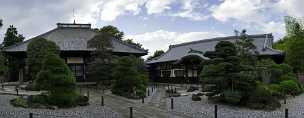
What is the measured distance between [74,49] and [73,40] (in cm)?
369

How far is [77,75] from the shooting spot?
4797cm

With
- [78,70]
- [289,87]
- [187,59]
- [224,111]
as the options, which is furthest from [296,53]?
[224,111]

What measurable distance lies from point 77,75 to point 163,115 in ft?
91.4

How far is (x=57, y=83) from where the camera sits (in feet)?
77.3

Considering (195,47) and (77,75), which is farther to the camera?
(195,47)

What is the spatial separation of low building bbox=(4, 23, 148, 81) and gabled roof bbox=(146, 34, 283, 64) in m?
7.22

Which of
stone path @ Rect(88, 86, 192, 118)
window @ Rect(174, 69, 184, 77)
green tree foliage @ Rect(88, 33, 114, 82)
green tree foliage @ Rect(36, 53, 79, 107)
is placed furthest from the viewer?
window @ Rect(174, 69, 184, 77)

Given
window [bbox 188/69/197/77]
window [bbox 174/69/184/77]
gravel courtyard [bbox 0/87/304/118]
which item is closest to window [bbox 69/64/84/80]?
window [bbox 174/69/184/77]

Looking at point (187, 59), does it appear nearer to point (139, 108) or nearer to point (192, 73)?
point (192, 73)

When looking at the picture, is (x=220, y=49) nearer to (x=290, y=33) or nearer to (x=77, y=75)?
(x=77, y=75)

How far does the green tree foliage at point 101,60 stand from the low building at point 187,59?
34.6ft

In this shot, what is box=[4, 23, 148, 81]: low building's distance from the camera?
153 ft

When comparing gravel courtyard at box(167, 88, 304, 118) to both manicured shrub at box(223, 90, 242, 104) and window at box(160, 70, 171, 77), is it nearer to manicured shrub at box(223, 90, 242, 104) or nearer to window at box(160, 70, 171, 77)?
manicured shrub at box(223, 90, 242, 104)

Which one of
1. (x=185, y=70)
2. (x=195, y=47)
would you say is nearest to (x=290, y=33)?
(x=195, y=47)
